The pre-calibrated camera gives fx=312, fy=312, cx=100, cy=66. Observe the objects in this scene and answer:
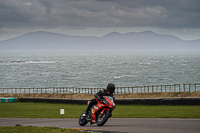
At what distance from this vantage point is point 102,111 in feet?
41.5

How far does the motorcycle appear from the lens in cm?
1245

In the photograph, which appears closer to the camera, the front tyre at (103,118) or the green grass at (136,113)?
the front tyre at (103,118)

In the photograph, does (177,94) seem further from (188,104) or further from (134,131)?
(134,131)

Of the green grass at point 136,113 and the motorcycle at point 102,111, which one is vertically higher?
the motorcycle at point 102,111

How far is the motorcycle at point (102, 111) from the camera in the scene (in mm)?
12453

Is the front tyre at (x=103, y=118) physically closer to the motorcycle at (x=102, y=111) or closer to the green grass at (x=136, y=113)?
the motorcycle at (x=102, y=111)

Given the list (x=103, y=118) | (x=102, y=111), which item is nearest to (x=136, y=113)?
(x=103, y=118)

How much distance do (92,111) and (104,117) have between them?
2.38 ft

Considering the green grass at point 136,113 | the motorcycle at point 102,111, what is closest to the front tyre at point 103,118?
the motorcycle at point 102,111

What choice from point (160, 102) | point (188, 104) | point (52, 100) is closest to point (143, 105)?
point (160, 102)

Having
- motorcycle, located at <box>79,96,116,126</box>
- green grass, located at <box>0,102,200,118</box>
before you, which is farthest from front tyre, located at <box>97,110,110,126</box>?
green grass, located at <box>0,102,200,118</box>

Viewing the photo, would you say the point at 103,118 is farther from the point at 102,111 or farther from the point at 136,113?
the point at 136,113

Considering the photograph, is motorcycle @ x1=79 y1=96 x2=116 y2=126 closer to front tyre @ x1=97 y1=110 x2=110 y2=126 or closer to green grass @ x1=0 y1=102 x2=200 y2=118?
front tyre @ x1=97 y1=110 x2=110 y2=126

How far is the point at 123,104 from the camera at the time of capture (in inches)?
1363
